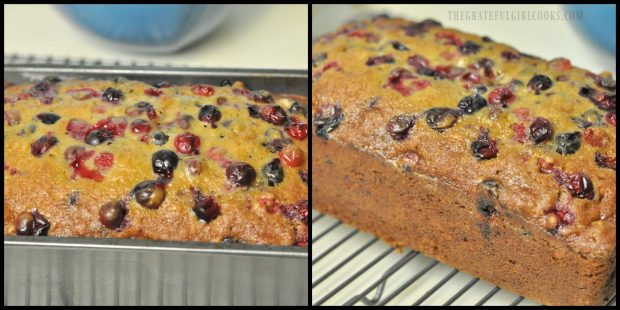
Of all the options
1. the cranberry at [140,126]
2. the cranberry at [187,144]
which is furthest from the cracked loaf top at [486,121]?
the cranberry at [140,126]

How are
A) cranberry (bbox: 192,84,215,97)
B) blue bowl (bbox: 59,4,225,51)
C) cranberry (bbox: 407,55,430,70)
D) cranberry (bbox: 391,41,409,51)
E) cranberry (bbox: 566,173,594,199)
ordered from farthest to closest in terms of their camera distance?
blue bowl (bbox: 59,4,225,51) < cranberry (bbox: 391,41,409,51) < cranberry (bbox: 407,55,430,70) < cranberry (bbox: 192,84,215,97) < cranberry (bbox: 566,173,594,199)

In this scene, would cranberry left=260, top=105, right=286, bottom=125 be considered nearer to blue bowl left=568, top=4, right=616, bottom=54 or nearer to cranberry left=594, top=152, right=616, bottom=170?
cranberry left=594, top=152, right=616, bottom=170

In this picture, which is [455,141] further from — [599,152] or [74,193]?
[74,193]

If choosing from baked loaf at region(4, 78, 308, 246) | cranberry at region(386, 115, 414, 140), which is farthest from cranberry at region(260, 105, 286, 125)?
cranberry at region(386, 115, 414, 140)

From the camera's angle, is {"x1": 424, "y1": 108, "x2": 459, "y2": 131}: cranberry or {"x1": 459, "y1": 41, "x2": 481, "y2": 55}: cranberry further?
{"x1": 459, "y1": 41, "x2": 481, "y2": 55}: cranberry

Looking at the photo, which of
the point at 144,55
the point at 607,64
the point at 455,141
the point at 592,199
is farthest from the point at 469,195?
the point at 144,55

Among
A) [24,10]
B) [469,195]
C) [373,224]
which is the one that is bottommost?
[373,224]

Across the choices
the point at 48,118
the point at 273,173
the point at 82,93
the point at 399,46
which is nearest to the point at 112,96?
the point at 82,93
